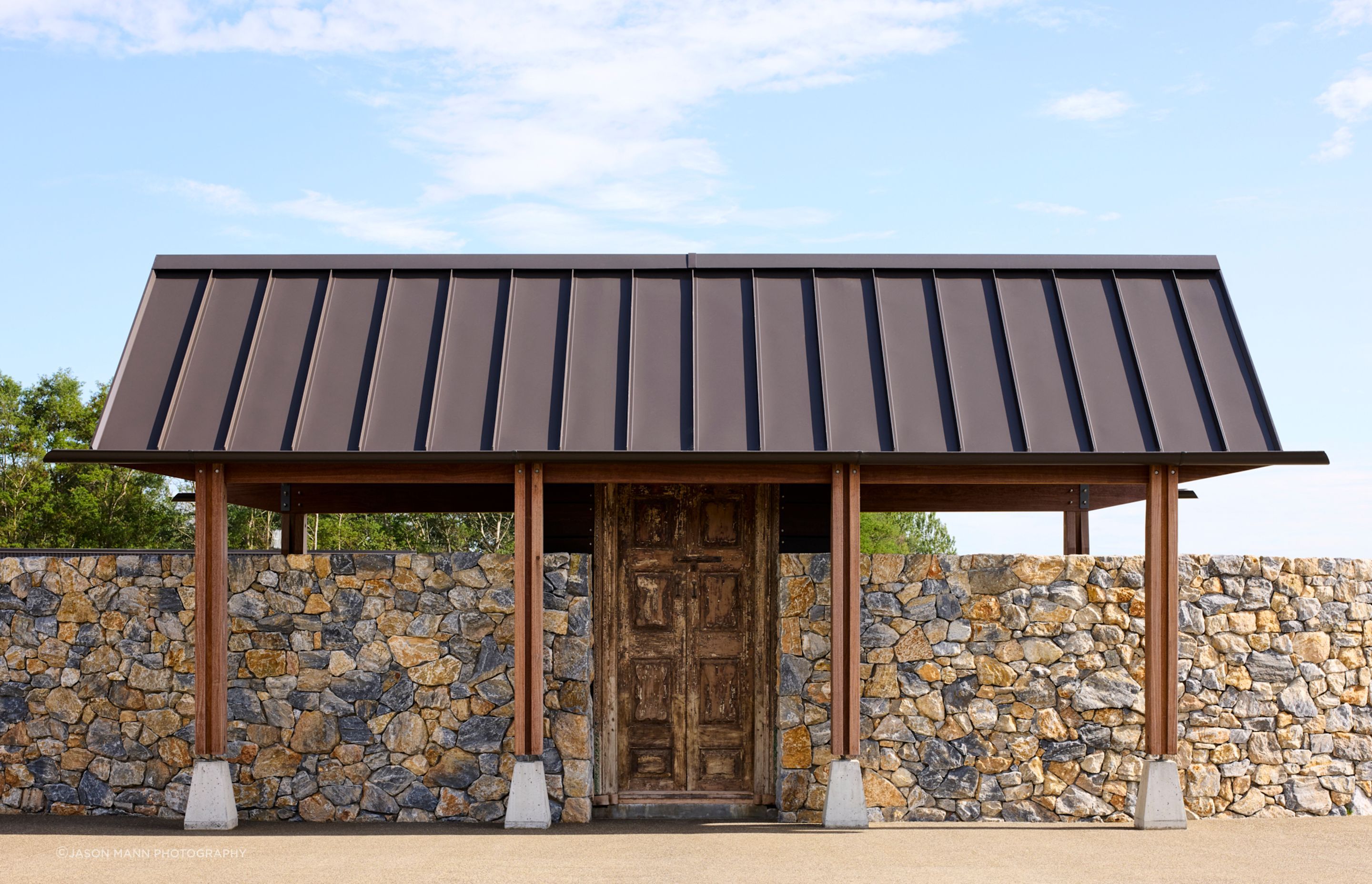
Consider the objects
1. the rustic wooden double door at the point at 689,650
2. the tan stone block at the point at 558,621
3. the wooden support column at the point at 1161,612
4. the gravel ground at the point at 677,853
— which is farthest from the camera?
the rustic wooden double door at the point at 689,650

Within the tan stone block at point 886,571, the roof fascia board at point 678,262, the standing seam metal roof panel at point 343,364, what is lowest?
the tan stone block at point 886,571

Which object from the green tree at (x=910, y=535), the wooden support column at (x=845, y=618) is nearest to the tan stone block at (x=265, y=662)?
the wooden support column at (x=845, y=618)

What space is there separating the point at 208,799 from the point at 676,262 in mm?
5774

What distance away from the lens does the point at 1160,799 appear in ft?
28.8

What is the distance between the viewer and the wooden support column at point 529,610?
849 cm

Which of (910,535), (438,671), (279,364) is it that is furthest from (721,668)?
(910,535)

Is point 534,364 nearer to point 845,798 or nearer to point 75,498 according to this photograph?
point 845,798

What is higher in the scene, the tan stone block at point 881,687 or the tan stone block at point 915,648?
the tan stone block at point 915,648

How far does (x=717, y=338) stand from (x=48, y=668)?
6.44 metres

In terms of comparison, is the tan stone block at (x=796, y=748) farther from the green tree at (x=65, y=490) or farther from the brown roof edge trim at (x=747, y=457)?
the green tree at (x=65, y=490)

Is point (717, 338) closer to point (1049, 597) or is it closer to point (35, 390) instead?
point (1049, 597)

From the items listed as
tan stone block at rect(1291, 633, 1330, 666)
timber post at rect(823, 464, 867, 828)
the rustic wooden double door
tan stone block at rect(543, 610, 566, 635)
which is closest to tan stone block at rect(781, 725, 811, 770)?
the rustic wooden double door

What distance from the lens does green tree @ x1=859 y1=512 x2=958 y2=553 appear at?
31.8 meters

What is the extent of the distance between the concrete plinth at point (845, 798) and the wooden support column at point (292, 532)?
5607mm
